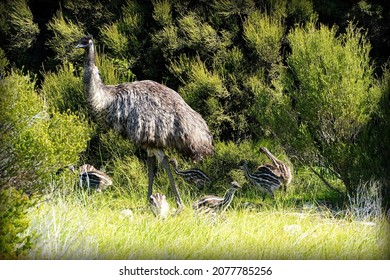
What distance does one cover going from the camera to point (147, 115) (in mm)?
6980

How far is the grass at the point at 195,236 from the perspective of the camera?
554 centimetres

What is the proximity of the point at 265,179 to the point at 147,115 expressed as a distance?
151 cm

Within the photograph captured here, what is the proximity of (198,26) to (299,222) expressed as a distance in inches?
128

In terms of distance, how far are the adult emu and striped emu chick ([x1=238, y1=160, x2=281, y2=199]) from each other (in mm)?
764

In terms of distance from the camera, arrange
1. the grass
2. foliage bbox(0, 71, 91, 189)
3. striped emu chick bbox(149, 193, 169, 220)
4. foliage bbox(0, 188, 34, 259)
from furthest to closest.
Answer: striped emu chick bbox(149, 193, 169, 220)
foliage bbox(0, 71, 91, 189)
the grass
foliage bbox(0, 188, 34, 259)

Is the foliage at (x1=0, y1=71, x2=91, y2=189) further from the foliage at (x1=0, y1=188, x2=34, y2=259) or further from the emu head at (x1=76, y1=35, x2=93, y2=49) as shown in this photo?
the foliage at (x1=0, y1=188, x2=34, y2=259)

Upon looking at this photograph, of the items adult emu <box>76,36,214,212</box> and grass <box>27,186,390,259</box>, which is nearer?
grass <box>27,186,390,259</box>

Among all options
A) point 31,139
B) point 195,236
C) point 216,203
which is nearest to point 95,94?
point 31,139

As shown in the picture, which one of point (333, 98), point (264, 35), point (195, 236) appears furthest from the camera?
point (264, 35)

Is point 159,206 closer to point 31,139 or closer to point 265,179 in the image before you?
point 31,139

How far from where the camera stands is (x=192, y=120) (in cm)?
714

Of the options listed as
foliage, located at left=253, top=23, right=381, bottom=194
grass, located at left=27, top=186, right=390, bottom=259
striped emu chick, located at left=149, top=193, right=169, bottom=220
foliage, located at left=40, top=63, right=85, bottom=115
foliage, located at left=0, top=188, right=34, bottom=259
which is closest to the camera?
foliage, located at left=0, top=188, right=34, bottom=259

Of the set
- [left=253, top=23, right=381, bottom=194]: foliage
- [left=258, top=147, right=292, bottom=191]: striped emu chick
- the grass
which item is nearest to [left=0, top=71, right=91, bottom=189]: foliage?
the grass

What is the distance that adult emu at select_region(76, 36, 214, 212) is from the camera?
6992mm
